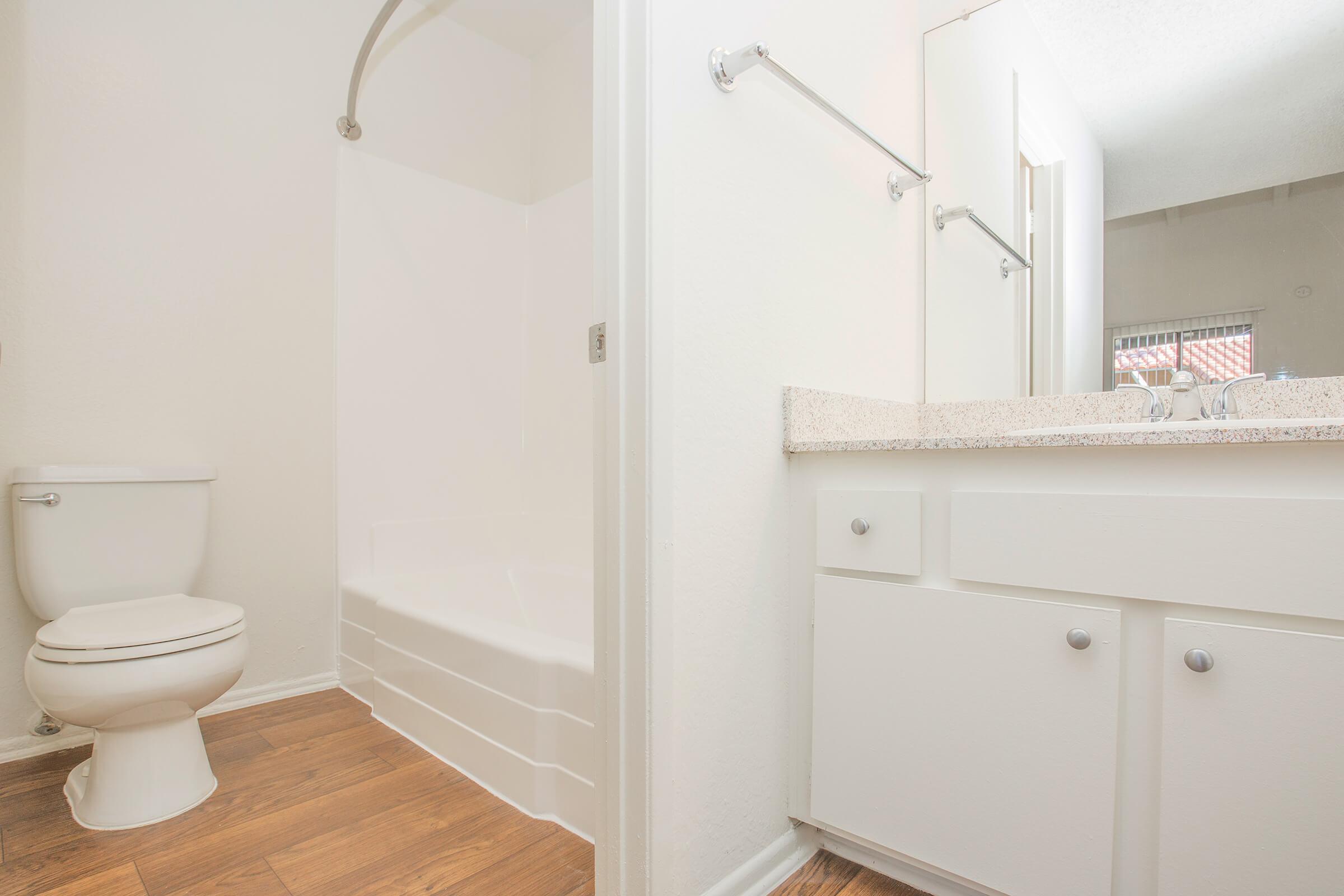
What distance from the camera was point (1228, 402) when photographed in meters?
1.24

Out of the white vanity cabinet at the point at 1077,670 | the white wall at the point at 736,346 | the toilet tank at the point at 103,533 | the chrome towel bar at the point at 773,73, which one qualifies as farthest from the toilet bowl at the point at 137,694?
the chrome towel bar at the point at 773,73

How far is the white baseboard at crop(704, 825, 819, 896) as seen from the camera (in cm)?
106

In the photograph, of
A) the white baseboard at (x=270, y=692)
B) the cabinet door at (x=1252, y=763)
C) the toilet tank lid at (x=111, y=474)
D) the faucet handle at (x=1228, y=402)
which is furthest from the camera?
the white baseboard at (x=270, y=692)

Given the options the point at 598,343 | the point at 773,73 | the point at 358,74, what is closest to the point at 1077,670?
the point at 598,343

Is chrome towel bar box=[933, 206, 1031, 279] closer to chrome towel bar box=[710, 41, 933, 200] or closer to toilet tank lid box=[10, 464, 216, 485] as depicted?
chrome towel bar box=[710, 41, 933, 200]

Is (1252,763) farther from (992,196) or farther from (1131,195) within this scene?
(992,196)

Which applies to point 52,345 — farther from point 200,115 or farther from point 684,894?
point 684,894

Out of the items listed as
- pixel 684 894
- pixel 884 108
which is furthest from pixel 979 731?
pixel 884 108

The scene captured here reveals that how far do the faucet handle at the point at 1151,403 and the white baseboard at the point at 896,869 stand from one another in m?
0.93

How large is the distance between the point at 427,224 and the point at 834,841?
7.56ft

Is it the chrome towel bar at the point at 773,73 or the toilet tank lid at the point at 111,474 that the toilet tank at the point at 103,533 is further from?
the chrome towel bar at the point at 773,73

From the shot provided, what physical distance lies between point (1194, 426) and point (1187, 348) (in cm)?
37

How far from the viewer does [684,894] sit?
3.20ft

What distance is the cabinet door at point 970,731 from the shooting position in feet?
2.94
